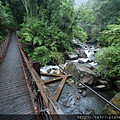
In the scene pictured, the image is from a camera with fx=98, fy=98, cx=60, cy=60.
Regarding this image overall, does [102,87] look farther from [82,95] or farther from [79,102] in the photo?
[79,102]

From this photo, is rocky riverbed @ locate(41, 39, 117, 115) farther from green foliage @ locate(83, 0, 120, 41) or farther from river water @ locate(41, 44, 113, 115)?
green foliage @ locate(83, 0, 120, 41)

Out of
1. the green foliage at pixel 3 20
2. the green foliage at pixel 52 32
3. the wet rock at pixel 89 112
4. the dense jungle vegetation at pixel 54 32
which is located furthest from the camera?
the green foliage at pixel 3 20

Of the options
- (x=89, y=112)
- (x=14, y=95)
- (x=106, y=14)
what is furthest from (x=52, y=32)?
(x=106, y=14)

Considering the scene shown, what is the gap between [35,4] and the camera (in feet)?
49.8

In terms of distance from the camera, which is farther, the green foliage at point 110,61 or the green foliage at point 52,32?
the green foliage at point 52,32

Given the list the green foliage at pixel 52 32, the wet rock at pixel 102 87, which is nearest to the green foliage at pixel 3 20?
the green foliage at pixel 52 32

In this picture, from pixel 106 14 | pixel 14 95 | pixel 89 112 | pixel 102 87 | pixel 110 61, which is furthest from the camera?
pixel 106 14

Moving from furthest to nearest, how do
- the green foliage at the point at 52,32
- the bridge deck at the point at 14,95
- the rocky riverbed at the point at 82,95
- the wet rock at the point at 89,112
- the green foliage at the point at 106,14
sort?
the green foliage at the point at 106,14 → the green foliage at the point at 52,32 → the rocky riverbed at the point at 82,95 → the wet rock at the point at 89,112 → the bridge deck at the point at 14,95

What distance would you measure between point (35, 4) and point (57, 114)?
681 inches

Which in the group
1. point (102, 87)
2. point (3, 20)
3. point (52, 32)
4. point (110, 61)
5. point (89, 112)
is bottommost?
point (89, 112)

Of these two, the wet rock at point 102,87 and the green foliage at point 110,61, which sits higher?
the green foliage at point 110,61

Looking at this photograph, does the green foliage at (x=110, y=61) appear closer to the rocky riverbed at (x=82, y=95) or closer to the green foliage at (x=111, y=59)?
the green foliage at (x=111, y=59)

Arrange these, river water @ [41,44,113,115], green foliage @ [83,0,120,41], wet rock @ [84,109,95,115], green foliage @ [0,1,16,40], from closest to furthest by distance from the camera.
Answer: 1. wet rock @ [84,109,95,115]
2. river water @ [41,44,113,115]
3. green foliage @ [0,1,16,40]
4. green foliage @ [83,0,120,41]

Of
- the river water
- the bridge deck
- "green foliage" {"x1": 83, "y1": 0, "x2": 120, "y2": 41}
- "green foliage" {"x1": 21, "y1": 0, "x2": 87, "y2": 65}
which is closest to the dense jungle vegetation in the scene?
"green foliage" {"x1": 21, "y1": 0, "x2": 87, "y2": 65}
